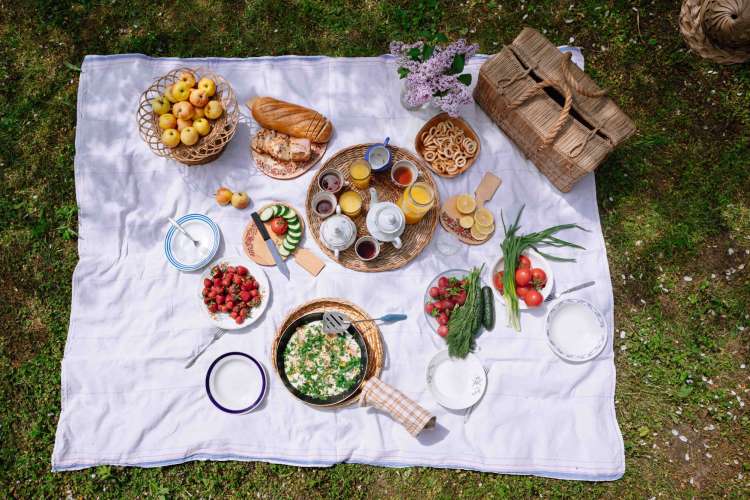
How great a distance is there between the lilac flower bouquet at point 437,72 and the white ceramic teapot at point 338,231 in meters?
1.21

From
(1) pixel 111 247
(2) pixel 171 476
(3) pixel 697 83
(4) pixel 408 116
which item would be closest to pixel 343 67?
(4) pixel 408 116

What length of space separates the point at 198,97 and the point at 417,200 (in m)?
2.10

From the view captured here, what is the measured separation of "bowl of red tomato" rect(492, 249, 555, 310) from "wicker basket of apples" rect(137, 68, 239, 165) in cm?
268

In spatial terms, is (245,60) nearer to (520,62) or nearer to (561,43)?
(520,62)

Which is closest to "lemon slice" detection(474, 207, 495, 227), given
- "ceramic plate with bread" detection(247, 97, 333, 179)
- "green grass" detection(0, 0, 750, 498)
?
"green grass" detection(0, 0, 750, 498)

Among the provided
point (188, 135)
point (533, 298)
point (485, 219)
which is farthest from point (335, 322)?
point (188, 135)

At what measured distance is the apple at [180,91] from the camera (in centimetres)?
427

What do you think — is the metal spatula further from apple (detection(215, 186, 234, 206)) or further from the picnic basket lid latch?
the picnic basket lid latch

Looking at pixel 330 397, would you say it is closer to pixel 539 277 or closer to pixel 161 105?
pixel 539 277

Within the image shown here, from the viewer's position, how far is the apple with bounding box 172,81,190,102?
14.0ft

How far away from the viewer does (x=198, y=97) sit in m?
4.26

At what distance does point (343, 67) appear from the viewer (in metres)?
4.88

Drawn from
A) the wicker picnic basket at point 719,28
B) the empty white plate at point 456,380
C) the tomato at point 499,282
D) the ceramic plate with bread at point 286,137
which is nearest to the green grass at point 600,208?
the wicker picnic basket at point 719,28

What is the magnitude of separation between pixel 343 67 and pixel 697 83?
11.8 feet
